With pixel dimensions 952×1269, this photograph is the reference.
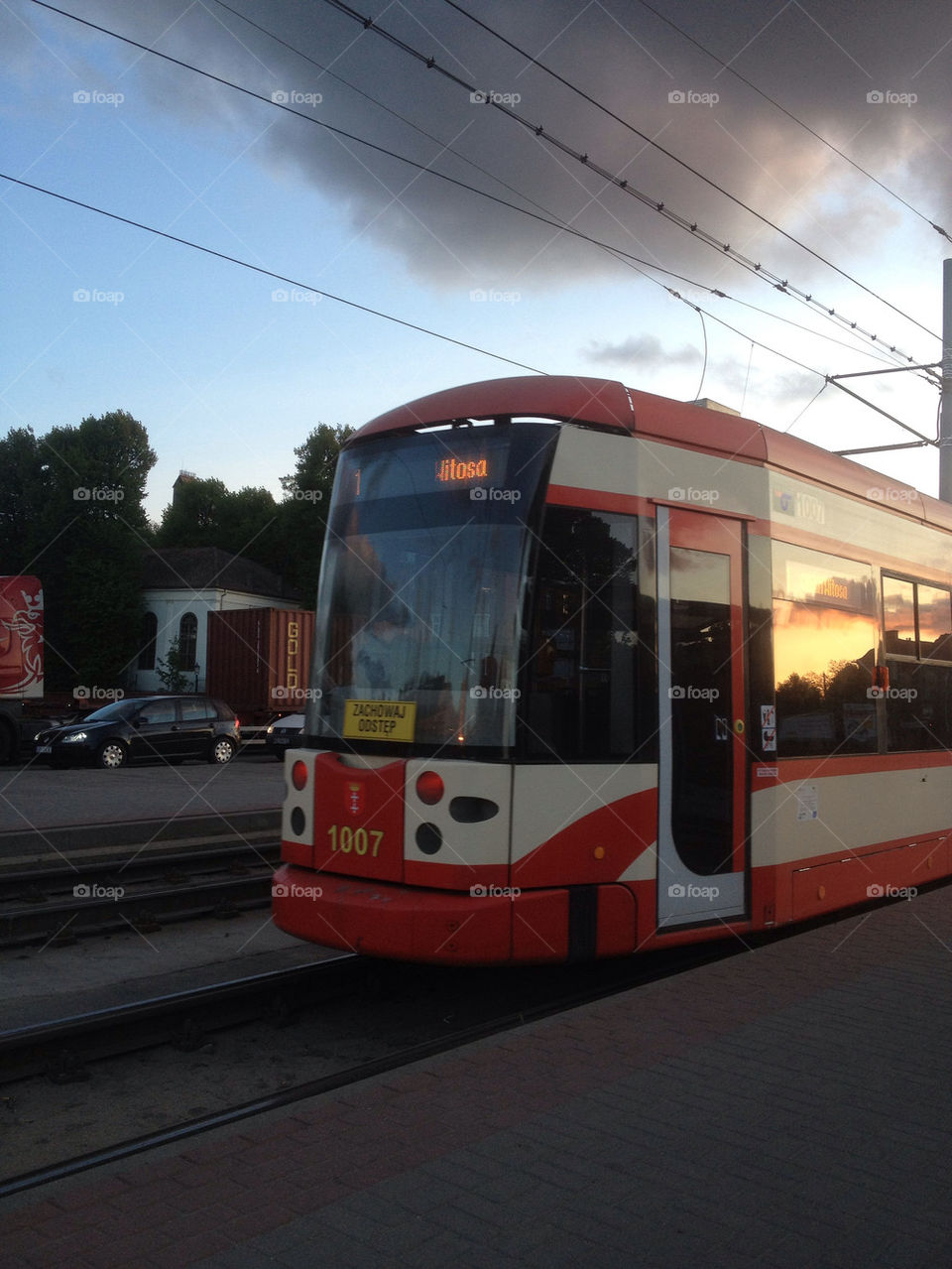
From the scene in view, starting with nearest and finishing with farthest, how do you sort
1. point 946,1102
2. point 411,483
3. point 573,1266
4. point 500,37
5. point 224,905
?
1. point 573,1266
2. point 946,1102
3. point 411,483
4. point 500,37
5. point 224,905

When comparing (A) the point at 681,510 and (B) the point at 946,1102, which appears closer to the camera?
(B) the point at 946,1102

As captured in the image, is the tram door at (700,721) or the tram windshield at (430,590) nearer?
the tram windshield at (430,590)

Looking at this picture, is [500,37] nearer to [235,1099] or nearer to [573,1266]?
[235,1099]

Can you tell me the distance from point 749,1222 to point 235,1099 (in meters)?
2.78

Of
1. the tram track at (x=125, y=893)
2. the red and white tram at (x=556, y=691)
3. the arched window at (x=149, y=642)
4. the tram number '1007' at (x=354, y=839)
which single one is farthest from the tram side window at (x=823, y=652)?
the arched window at (x=149, y=642)

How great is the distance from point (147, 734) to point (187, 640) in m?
33.8

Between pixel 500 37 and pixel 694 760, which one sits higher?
pixel 500 37

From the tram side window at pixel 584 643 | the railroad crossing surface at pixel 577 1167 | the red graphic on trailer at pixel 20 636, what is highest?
the red graphic on trailer at pixel 20 636

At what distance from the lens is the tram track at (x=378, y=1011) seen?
4.75 m

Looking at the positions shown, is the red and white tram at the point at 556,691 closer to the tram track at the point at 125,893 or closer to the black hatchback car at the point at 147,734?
the tram track at the point at 125,893

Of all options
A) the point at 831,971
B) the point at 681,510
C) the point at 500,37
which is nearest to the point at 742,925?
the point at 831,971

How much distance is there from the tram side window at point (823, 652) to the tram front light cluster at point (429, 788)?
2.47m

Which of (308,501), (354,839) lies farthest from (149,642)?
(354,839)

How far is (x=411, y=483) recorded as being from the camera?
6.71 meters
